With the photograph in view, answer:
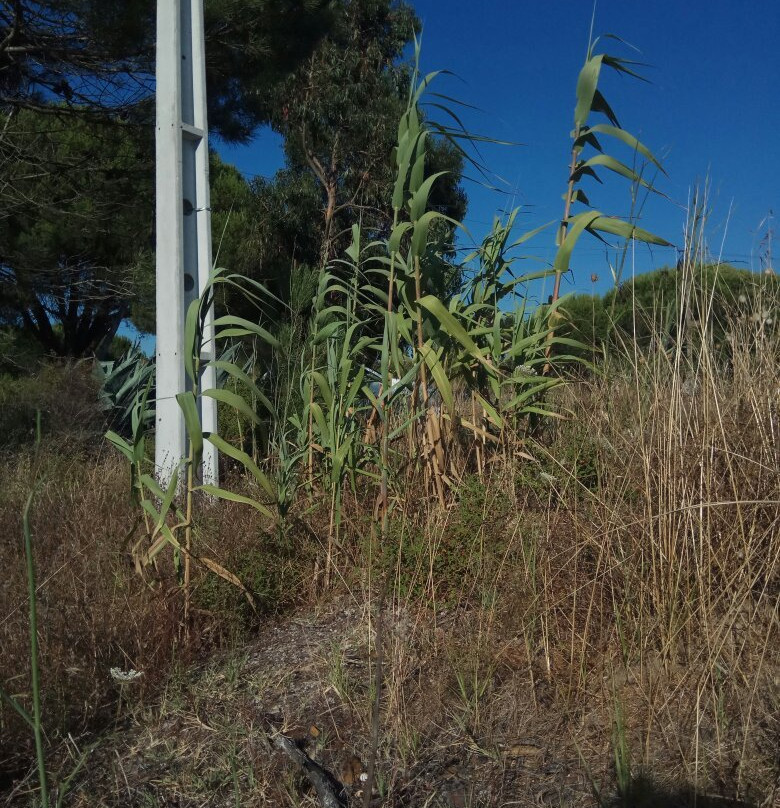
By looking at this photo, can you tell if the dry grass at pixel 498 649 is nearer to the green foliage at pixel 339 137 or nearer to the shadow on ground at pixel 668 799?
the shadow on ground at pixel 668 799

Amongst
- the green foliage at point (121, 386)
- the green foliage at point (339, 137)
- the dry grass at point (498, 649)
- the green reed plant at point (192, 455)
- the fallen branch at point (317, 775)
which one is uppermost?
the green foliage at point (339, 137)

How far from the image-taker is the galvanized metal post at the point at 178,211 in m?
3.53

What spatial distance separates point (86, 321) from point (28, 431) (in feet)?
28.3

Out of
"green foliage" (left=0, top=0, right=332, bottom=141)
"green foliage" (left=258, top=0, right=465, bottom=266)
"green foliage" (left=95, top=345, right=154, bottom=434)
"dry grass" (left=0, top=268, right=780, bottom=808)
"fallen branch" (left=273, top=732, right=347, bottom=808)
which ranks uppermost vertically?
"green foliage" (left=258, top=0, right=465, bottom=266)

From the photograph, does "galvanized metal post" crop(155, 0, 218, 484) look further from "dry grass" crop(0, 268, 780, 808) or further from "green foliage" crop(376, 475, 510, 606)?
"green foliage" crop(376, 475, 510, 606)

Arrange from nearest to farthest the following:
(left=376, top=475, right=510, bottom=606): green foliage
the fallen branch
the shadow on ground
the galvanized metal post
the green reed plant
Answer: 1. the shadow on ground
2. the fallen branch
3. the green reed plant
4. (left=376, top=475, right=510, bottom=606): green foliage
5. the galvanized metal post

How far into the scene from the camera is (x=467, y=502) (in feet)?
7.81

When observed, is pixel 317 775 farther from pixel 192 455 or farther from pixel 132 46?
pixel 132 46

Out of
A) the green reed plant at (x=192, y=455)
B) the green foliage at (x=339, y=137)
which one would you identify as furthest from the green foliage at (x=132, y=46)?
the green foliage at (x=339, y=137)

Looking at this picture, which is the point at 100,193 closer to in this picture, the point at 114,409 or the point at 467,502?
the point at 114,409

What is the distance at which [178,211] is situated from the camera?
3678 millimetres

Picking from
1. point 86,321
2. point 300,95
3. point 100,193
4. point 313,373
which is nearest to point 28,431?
point 100,193

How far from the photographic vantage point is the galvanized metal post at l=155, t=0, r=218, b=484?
3.53 m

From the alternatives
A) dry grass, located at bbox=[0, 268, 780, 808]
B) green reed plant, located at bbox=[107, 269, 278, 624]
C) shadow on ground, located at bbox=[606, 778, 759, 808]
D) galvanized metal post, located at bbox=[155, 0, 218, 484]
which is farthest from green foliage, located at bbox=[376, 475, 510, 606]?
galvanized metal post, located at bbox=[155, 0, 218, 484]
